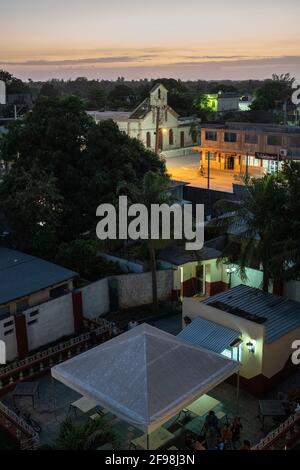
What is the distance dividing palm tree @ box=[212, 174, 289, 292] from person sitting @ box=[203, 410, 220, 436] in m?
6.27

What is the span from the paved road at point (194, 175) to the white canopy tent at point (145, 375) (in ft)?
105

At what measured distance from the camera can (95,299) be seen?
73.7 ft

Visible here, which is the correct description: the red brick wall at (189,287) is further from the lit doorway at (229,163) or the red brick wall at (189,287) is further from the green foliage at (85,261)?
the lit doorway at (229,163)

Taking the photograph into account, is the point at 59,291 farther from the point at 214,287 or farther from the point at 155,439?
the point at 155,439

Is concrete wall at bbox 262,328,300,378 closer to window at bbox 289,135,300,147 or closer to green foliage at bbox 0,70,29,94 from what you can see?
window at bbox 289,135,300,147

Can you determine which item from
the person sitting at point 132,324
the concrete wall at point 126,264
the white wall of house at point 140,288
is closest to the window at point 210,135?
the concrete wall at point 126,264

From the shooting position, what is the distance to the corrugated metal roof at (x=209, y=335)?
1645cm

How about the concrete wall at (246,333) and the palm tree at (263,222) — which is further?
the palm tree at (263,222)

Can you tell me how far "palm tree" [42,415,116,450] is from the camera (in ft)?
41.2

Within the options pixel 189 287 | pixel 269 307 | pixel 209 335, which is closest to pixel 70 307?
pixel 189 287

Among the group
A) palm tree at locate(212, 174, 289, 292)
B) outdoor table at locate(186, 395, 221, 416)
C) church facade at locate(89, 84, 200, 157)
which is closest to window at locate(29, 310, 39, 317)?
outdoor table at locate(186, 395, 221, 416)

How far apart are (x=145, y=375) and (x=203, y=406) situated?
2.78 meters

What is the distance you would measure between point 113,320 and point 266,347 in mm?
8163
